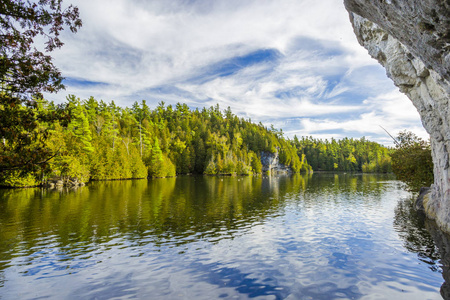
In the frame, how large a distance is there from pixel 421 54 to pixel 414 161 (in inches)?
879

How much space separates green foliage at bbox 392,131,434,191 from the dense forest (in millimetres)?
28992

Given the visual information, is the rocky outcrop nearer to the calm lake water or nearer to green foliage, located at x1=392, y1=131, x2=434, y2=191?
green foliage, located at x1=392, y1=131, x2=434, y2=191

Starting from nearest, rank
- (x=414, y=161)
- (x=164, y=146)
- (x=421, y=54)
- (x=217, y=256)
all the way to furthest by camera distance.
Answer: (x=421, y=54), (x=217, y=256), (x=414, y=161), (x=164, y=146)

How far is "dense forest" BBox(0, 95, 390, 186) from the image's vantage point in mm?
46969

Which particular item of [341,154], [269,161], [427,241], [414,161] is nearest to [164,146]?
[269,161]

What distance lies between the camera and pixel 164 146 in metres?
97.6

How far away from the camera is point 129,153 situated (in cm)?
6731

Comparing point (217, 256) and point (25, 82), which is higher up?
point (25, 82)

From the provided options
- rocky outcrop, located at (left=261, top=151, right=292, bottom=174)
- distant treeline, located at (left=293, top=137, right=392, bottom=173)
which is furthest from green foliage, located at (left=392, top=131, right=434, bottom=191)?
distant treeline, located at (left=293, top=137, right=392, bottom=173)

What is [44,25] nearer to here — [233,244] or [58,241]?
[58,241]

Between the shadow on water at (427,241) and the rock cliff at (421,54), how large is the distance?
2.81 ft

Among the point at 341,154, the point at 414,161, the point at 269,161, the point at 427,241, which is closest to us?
the point at 427,241

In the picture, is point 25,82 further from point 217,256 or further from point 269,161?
point 269,161

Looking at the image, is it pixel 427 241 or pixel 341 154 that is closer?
pixel 427 241
